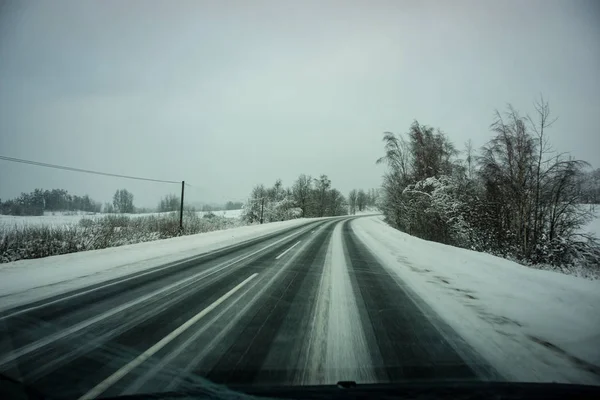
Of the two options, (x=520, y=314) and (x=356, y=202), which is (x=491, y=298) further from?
(x=356, y=202)

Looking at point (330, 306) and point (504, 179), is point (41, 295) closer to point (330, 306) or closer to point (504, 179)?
point (330, 306)

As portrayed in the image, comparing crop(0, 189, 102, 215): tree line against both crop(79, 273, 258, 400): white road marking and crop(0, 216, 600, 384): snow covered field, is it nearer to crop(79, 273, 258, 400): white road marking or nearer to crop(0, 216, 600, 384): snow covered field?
crop(0, 216, 600, 384): snow covered field

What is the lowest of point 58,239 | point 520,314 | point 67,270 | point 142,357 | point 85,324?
point 67,270

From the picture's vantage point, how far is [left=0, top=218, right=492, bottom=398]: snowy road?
9.32 feet

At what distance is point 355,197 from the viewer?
116m

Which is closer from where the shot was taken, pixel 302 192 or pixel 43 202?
pixel 43 202

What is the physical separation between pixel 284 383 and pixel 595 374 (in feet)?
10.0

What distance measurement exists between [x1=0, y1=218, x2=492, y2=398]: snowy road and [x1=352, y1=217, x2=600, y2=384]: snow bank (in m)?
0.39

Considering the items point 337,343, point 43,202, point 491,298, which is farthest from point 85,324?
point 43,202

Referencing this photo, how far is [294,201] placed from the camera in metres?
64.9

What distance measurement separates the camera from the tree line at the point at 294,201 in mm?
54656

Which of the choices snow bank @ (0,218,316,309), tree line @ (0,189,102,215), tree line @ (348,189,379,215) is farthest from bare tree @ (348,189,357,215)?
snow bank @ (0,218,316,309)

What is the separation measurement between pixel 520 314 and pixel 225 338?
466 centimetres

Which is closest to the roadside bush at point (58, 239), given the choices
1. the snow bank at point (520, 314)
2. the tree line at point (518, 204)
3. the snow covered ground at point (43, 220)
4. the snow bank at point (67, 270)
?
the snow covered ground at point (43, 220)
